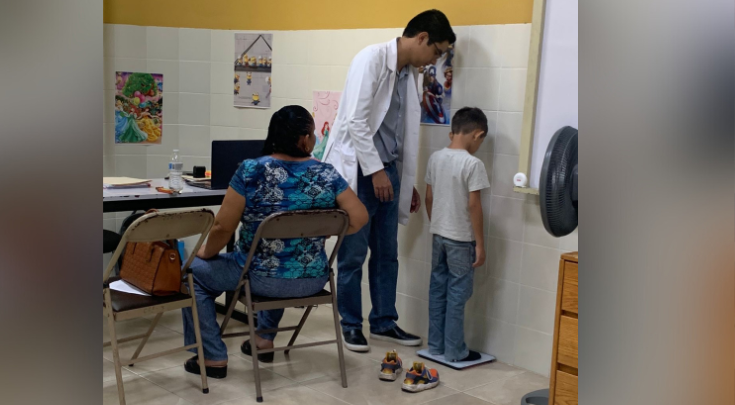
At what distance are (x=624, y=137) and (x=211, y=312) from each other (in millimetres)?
3029

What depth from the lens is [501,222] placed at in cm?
373

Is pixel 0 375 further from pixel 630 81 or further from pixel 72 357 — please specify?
pixel 630 81

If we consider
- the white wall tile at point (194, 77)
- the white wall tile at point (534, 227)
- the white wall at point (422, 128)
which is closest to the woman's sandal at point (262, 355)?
Answer: the white wall at point (422, 128)

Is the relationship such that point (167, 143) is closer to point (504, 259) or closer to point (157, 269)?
point (157, 269)

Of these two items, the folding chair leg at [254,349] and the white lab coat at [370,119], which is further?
the white lab coat at [370,119]

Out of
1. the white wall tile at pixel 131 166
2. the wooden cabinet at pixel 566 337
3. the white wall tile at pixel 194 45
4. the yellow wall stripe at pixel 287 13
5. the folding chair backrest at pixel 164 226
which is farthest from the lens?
the white wall tile at pixel 194 45

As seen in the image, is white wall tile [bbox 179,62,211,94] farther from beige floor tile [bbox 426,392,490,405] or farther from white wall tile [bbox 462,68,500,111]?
beige floor tile [bbox 426,392,490,405]

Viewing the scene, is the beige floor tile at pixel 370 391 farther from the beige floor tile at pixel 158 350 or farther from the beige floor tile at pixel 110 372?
the beige floor tile at pixel 110 372

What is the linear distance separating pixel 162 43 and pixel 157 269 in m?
2.45

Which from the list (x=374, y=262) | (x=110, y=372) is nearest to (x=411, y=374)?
(x=374, y=262)

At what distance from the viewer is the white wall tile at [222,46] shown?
5137 millimetres

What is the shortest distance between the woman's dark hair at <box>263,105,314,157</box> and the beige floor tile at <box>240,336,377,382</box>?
1.05 meters

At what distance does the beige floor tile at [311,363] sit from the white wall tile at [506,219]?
0.92 m

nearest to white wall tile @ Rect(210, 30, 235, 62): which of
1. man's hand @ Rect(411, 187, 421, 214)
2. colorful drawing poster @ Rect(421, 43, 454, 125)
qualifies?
colorful drawing poster @ Rect(421, 43, 454, 125)
